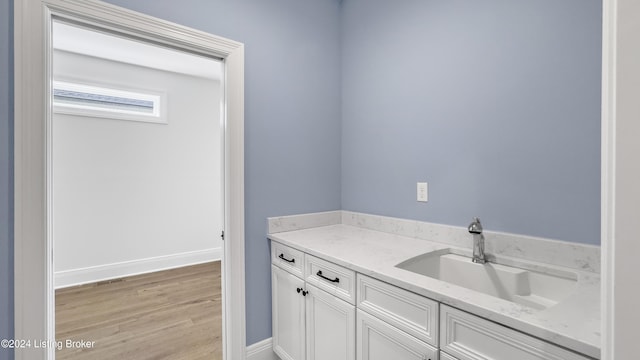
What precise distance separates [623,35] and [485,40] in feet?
3.79

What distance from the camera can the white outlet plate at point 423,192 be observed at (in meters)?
1.79

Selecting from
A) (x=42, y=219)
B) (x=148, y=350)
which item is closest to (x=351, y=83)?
(x=42, y=219)

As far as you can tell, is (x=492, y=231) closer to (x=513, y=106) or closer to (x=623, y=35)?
(x=513, y=106)

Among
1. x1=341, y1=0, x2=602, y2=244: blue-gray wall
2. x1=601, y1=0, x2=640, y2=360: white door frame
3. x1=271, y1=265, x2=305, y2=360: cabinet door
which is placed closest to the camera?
x1=601, y1=0, x2=640, y2=360: white door frame

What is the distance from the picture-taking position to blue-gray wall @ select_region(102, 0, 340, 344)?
191 cm

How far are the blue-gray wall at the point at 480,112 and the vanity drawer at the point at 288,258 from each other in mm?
683

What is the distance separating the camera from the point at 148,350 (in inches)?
84.0

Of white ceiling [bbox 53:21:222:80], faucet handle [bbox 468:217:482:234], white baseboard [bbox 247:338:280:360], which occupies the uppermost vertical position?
white ceiling [bbox 53:21:222:80]

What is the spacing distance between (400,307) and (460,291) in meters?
0.25

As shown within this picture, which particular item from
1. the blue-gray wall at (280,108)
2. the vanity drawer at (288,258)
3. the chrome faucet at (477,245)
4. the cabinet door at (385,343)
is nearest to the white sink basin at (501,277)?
the chrome faucet at (477,245)

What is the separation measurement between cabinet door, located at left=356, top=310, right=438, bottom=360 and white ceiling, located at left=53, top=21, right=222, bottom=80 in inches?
102

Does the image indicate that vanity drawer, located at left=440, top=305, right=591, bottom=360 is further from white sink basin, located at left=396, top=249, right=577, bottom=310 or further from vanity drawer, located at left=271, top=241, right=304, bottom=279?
vanity drawer, located at left=271, top=241, right=304, bottom=279

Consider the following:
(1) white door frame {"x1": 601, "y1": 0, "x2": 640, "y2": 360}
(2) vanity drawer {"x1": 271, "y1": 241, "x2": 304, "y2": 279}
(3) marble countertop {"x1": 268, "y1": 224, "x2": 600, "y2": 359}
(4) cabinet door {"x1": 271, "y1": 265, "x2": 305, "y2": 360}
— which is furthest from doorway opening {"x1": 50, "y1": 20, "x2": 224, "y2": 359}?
(1) white door frame {"x1": 601, "y1": 0, "x2": 640, "y2": 360}

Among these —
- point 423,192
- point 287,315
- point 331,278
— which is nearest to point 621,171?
point 331,278
